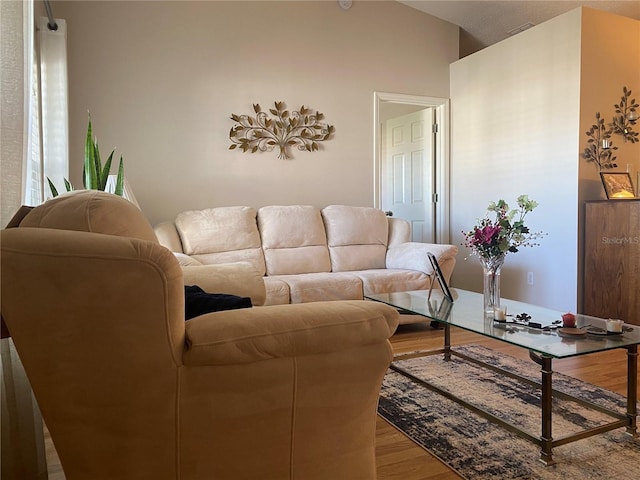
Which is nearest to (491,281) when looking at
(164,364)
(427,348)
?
(427,348)

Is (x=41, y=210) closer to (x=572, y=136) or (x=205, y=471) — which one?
(x=205, y=471)

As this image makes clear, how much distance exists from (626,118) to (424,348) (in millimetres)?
2639

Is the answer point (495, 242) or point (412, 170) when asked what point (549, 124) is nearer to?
point (412, 170)

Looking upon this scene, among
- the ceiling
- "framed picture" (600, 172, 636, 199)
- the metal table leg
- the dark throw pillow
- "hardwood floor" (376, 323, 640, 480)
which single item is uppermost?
the ceiling

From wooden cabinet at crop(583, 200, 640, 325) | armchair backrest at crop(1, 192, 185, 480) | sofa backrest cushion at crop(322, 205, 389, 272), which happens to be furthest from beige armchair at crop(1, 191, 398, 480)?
wooden cabinet at crop(583, 200, 640, 325)

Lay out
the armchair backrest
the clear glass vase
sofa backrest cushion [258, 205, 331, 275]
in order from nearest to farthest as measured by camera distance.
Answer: the armchair backrest < the clear glass vase < sofa backrest cushion [258, 205, 331, 275]

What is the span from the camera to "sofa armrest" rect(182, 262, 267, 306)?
7.32 feet

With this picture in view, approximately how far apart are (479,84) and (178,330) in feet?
14.9

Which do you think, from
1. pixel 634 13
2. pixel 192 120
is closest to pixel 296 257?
pixel 192 120

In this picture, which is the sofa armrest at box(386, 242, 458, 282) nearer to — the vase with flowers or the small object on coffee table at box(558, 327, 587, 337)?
the vase with flowers

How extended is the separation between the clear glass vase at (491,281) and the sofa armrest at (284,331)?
4.06 ft

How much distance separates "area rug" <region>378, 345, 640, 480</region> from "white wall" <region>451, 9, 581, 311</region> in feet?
5.11

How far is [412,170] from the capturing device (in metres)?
5.61

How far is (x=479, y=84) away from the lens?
4.80m
